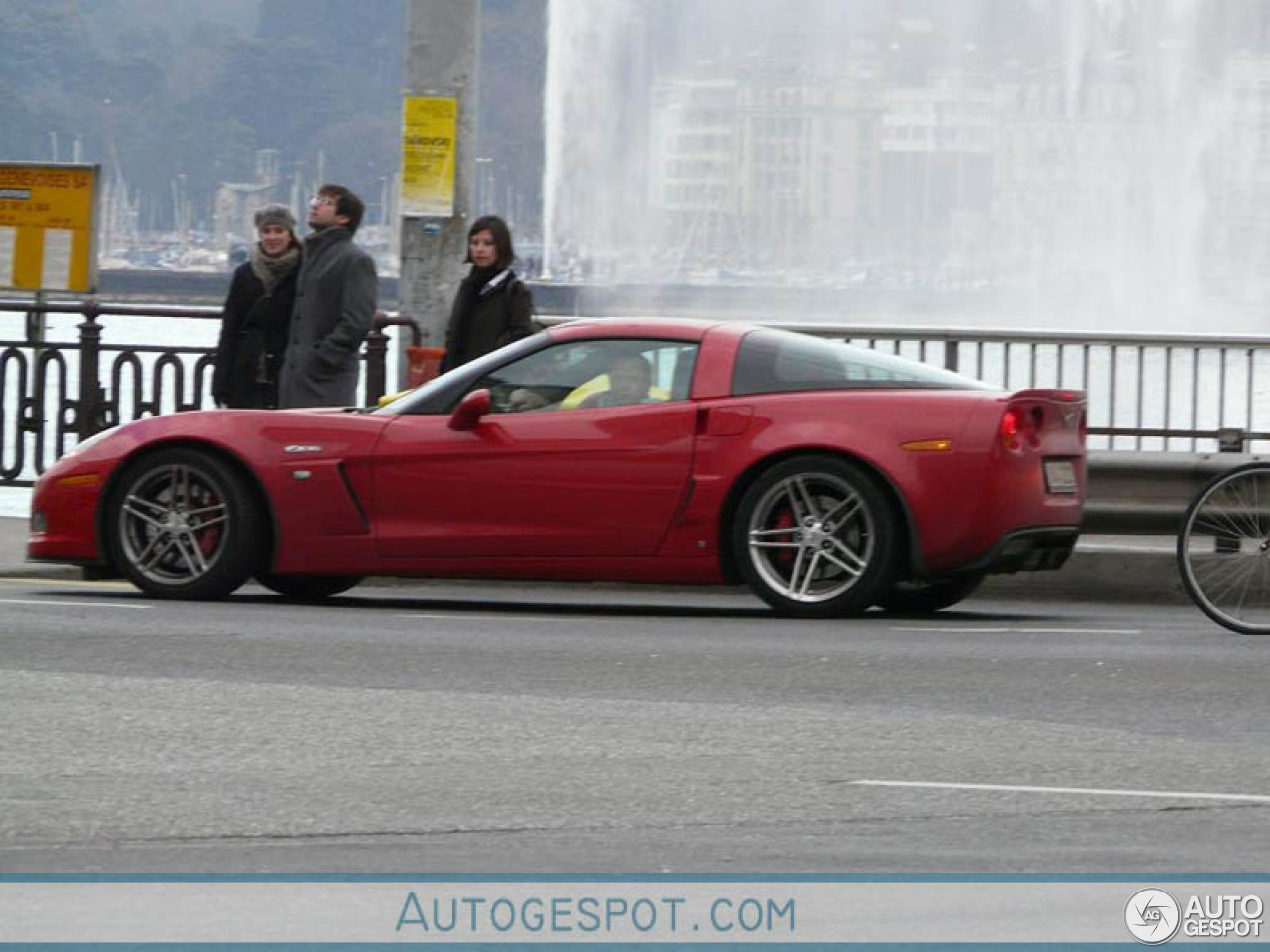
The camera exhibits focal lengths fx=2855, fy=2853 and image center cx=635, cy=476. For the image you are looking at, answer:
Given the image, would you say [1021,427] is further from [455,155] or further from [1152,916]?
[1152,916]

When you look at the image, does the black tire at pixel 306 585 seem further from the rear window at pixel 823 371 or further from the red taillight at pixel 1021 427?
the red taillight at pixel 1021 427

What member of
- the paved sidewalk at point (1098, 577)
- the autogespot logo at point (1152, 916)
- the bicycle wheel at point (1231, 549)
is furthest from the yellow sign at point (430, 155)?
the autogespot logo at point (1152, 916)

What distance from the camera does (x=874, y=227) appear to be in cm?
5950

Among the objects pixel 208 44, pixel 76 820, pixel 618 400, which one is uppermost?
pixel 208 44

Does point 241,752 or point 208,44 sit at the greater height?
point 208,44

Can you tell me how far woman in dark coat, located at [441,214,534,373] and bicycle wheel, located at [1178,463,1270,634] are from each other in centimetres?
391

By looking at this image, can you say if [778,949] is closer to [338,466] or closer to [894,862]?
[894,862]

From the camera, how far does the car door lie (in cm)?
1162

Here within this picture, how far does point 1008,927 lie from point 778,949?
19.7 inches

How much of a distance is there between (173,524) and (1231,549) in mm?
4394

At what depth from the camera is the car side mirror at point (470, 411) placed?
1177cm

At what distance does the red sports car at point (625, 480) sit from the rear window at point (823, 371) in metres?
0.01

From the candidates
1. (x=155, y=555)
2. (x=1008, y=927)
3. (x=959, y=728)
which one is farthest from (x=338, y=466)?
(x=1008, y=927)

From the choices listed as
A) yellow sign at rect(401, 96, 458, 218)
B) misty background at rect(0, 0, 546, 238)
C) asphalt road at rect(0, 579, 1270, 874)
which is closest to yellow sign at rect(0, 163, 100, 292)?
yellow sign at rect(401, 96, 458, 218)
